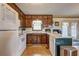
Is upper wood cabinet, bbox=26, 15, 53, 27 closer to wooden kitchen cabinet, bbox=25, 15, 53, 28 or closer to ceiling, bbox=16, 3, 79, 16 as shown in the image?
wooden kitchen cabinet, bbox=25, 15, 53, 28

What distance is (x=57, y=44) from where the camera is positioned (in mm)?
3539

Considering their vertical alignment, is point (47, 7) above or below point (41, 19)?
→ above

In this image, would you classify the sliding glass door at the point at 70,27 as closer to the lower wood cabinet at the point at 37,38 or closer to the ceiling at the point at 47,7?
the lower wood cabinet at the point at 37,38

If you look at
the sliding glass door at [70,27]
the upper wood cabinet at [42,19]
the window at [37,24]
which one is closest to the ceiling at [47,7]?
the upper wood cabinet at [42,19]

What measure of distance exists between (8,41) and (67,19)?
26.5 feet

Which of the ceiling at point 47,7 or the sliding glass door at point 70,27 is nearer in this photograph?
the ceiling at point 47,7

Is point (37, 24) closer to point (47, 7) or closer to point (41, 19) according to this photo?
point (41, 19)

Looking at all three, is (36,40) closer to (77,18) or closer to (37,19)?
(37,19)

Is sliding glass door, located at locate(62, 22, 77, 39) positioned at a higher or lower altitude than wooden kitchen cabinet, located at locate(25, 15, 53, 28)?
lower

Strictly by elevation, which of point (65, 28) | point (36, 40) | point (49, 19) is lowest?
point (36, 40)

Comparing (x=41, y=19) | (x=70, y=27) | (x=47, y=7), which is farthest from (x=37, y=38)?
(x=70, y=27)

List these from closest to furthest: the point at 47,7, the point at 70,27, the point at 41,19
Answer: the point at 47,7 < the point at 41,19 < the point at 70,27

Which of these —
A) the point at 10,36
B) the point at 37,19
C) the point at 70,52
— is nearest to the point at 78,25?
the point at 37,19

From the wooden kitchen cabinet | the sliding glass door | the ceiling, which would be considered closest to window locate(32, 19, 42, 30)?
the wooden kitchen cabinet
